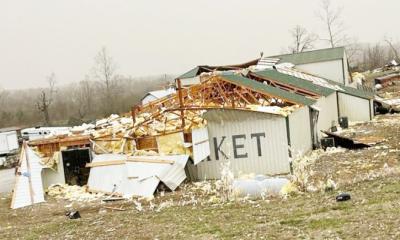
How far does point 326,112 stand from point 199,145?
39.6 feet

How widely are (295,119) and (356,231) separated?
1332 centimetres

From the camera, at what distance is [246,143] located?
20.9m

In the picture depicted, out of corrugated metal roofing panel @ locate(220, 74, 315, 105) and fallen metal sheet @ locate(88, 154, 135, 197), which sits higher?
corrugated metal roofing panel @ locate(220, 74, 315, 105)

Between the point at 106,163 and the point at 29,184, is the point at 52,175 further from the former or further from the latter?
the point at 106,163

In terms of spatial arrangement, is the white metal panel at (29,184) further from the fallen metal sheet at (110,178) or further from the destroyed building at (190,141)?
the fallen metal sheet at (110,178)

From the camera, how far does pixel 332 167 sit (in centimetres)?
1942

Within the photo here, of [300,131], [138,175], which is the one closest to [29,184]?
[138,175]

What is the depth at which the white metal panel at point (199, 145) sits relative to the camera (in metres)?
20.7

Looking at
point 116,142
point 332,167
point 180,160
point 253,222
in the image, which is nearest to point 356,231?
point 253,222

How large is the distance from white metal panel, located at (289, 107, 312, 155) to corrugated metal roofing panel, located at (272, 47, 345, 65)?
18.5m

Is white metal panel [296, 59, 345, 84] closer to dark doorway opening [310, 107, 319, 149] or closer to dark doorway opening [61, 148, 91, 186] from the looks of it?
dark doorway opening [310, 107, 319, 149]

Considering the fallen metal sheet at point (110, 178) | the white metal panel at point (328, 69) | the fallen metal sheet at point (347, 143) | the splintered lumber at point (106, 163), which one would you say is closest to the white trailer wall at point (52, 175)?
the splintered lumber at point (106, 163)

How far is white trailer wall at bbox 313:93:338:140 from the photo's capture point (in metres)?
27.6

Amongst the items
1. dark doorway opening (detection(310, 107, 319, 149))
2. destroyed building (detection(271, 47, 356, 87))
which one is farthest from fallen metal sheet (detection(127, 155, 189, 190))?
destroyed building (detection(271, 47, 356, 87))
